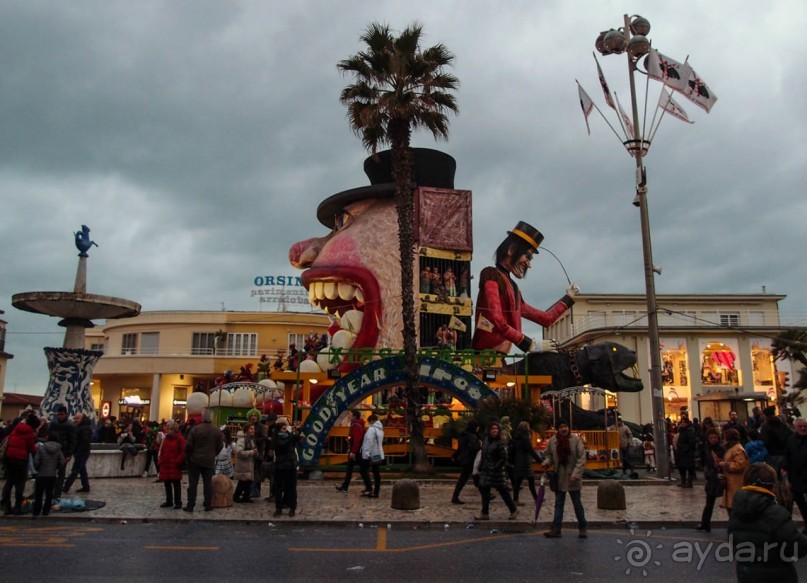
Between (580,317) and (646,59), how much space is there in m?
31.1

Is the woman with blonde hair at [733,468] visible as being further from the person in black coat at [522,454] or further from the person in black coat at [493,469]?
the person in black coat at [522,454]

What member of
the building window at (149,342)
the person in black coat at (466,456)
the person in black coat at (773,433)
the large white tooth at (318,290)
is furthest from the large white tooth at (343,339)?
the building window at (149,342)

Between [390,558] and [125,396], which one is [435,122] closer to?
[390,558]

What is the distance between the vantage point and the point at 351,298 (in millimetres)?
25250

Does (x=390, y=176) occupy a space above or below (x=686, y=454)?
above

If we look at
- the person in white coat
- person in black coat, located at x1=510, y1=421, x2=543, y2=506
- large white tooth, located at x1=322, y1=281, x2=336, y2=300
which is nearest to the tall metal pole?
person in black coat, located at x1=510, y1=421, x2=543, y2=506

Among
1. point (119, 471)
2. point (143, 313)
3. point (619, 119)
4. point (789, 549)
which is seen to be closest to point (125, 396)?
point (143, 313)

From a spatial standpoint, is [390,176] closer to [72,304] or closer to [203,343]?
[72,304]

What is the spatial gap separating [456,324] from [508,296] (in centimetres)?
209

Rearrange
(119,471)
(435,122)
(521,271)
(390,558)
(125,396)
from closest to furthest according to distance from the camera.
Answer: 1. (390,558)
2. (119,471)
3. (435,122)
4. (521,271)
5. (125,396)

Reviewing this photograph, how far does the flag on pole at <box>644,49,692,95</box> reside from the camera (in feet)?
59.8

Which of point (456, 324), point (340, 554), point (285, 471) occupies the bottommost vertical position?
point (340, 554)

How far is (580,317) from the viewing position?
4806 centimetres

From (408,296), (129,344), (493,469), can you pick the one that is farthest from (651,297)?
(129,344)
